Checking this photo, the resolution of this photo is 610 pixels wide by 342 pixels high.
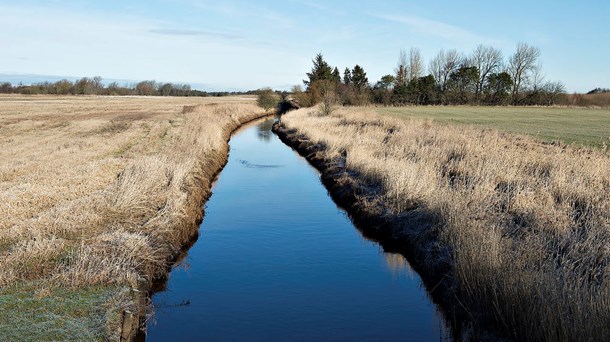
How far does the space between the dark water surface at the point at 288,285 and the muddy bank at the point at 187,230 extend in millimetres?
216

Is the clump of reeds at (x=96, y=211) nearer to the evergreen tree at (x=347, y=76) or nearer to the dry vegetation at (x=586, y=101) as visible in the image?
the evergreen tree at (x=347, y=76)

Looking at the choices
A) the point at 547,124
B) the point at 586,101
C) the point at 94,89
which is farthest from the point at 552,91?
the point at 94,89

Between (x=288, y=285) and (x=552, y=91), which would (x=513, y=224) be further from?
(x=552, y=91)

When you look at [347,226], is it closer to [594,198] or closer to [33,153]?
[594,198]

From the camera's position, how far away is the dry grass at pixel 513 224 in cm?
564

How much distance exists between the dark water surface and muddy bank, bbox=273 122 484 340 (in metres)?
0.26

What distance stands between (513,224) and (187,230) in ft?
24.5

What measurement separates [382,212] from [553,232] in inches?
178

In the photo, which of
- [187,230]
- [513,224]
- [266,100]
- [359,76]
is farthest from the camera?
[359,76]

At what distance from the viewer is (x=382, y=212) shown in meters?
12.6

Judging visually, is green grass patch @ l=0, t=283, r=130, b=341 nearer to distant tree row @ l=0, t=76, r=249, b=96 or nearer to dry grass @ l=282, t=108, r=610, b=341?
dry grass @ l=282, t=108, r=610, b=341

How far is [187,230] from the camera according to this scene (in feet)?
38.9

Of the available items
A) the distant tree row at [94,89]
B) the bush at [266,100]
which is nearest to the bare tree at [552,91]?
the bush at [266,100]

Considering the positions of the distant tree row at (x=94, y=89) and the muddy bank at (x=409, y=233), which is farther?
the distant tree row at (x=94, y=89)
